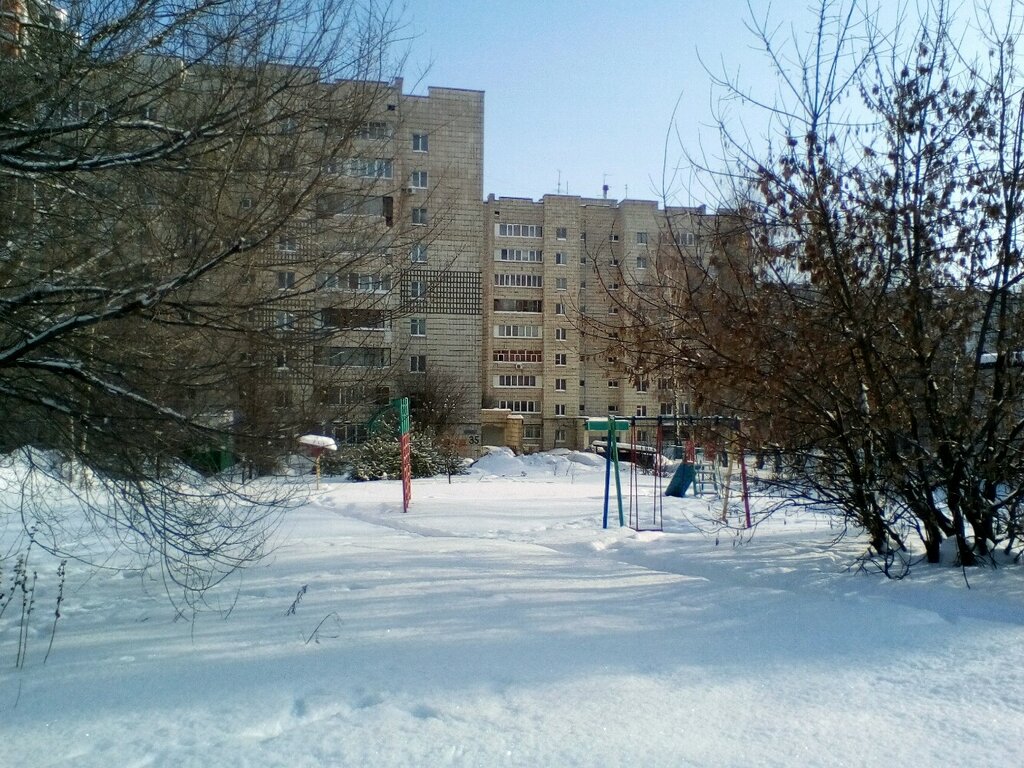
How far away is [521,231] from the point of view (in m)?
54.5

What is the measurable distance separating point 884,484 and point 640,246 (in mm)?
40262

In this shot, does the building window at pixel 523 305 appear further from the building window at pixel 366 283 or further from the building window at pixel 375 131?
the building window at pixel 366 283

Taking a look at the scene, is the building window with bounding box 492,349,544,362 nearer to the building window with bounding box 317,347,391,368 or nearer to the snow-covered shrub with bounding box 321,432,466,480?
the snow-covered shrub with bounding box 321,432,466,480

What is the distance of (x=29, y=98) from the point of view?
15.0ft

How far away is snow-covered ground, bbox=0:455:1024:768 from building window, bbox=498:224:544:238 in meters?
46.9

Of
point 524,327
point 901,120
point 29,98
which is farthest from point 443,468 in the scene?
point 524,327

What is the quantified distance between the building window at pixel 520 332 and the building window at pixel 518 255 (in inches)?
163

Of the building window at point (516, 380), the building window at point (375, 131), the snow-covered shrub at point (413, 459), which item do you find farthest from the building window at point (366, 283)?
the building window at point (516, 380)

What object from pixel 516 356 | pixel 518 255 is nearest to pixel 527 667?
pixel 516 356

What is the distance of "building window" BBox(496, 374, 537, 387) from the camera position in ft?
177

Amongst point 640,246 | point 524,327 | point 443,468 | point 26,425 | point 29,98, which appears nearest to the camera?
point 29,98

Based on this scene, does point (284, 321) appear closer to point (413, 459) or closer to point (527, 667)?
point (527, 667)

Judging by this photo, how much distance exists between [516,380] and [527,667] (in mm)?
49375

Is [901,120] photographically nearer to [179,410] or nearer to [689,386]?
[689,386]
